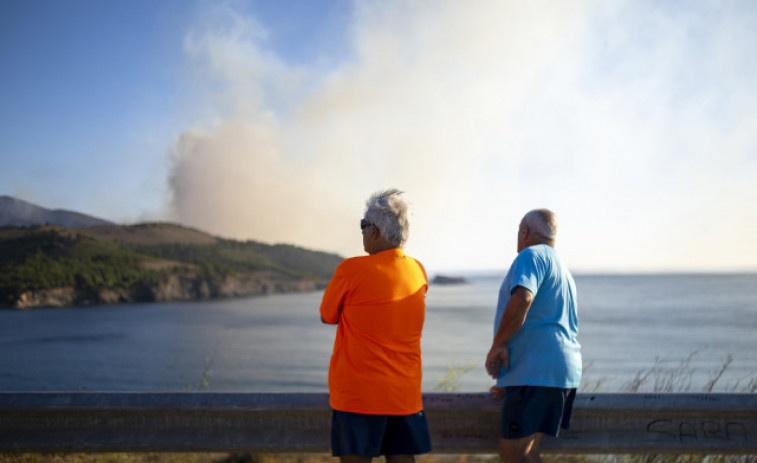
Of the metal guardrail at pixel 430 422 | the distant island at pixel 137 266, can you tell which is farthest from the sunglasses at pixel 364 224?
the distant island at pixel 137 266

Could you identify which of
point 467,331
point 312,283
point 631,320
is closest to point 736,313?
point 631,320

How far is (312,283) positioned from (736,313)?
89869 mm

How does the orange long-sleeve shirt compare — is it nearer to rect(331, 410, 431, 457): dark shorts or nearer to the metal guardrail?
rect(331, 410, 431, 457): dark shorts

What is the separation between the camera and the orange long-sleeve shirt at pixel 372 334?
2385mm

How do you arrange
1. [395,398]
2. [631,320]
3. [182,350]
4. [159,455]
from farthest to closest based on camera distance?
[631,320] < [182,350] < [159,455] < [395,398]

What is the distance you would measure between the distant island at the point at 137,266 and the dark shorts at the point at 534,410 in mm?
72961

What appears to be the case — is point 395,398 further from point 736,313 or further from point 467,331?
point 736,313

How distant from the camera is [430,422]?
292 centimetres

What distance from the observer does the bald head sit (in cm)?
276

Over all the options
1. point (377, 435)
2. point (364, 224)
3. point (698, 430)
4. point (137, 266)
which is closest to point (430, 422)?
point (377, 435)

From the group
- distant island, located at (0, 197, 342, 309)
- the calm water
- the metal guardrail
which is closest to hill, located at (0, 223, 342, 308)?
distant island, located at (0, 197, 342, 309)

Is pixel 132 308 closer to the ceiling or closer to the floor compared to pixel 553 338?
closer to the floor

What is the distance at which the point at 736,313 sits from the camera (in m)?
51.7

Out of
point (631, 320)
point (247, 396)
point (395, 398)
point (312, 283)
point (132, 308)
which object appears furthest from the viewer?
point (312, 283)
